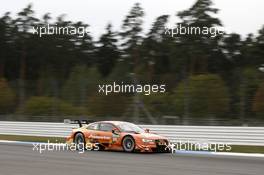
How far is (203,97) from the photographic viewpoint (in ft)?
68.0

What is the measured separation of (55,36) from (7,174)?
56271mm

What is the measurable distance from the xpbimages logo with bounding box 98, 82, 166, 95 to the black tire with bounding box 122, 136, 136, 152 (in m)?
4.85

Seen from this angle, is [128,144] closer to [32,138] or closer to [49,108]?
[32,138]

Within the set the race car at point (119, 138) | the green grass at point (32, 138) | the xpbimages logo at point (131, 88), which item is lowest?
the green grass at point (32, 138)

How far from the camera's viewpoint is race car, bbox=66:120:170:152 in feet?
53.0

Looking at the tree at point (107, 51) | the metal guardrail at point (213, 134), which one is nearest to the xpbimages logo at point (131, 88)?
the metal guardrail at point (213, 134)

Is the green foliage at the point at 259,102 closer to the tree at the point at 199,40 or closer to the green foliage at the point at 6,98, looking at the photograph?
the green foliage at the point at 6,98

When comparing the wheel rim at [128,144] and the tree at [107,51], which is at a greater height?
the tree at [107,51]

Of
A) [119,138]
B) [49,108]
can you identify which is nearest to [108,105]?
[49,108]

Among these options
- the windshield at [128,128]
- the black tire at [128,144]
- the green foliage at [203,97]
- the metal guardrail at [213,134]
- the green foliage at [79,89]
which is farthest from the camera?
the green foliage at [79,89]

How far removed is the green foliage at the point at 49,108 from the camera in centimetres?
2491

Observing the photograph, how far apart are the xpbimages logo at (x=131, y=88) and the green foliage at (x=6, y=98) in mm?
5324

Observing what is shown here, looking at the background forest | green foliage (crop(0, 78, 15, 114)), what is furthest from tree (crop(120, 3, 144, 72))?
green foliage (crop(0, 78, 15, 114))

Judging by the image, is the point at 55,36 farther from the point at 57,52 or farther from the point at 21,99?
the point at 21,99
